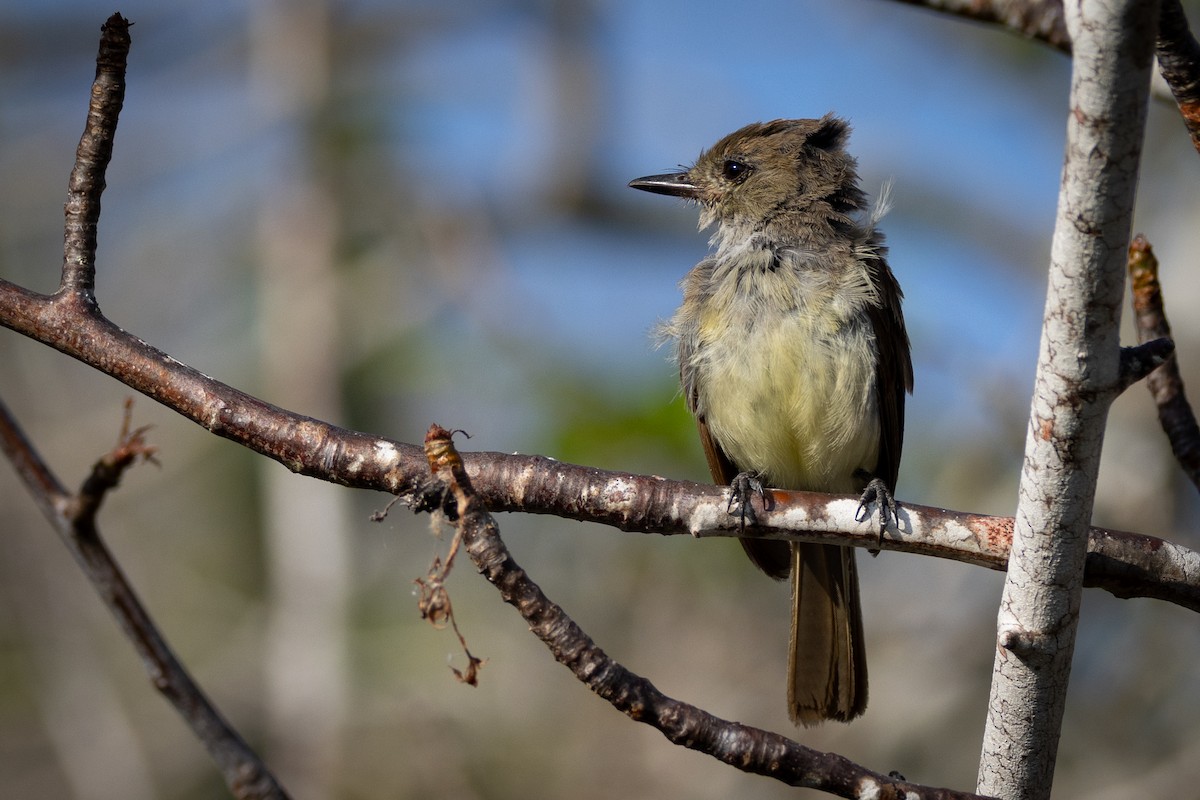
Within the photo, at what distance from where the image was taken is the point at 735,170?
16.4 ft

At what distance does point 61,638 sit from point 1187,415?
6.79 m

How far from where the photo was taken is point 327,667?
Answer: 7199 mm

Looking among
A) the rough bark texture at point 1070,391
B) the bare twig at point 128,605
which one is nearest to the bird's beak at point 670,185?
the rough bark texture at point 1070,391

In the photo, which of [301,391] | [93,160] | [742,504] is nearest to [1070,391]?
[742,504]

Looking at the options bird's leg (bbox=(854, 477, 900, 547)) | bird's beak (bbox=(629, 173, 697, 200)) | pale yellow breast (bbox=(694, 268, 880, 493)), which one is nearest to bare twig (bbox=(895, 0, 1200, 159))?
bird's leg (bbox=(854, 477, 900, 547))

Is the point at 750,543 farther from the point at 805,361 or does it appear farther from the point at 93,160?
the point at 93,160

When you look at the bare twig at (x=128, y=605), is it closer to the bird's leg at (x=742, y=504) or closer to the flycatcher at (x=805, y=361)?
the bird's leg at (x=742, y=504)

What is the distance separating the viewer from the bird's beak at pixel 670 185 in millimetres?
5102

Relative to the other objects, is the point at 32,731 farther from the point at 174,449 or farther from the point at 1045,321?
the point at 1045,321

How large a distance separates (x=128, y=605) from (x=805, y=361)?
247 cm

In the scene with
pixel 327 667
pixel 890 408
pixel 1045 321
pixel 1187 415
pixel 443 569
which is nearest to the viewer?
pixel 1045 321

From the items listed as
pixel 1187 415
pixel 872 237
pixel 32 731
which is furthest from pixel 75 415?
pixel 1187 415

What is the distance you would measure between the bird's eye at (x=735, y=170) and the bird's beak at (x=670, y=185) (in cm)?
15

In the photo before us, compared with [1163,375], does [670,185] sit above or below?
above
